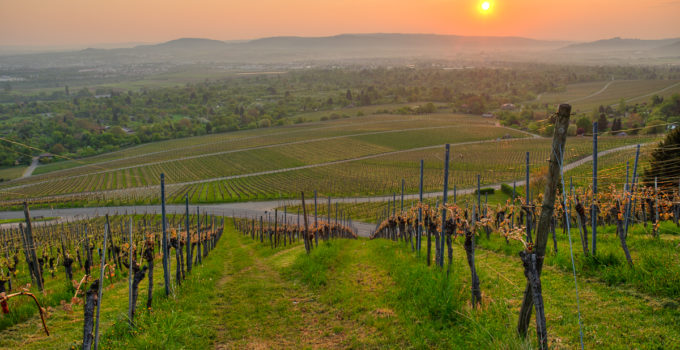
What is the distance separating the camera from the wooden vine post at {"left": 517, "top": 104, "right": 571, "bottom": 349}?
211 inches

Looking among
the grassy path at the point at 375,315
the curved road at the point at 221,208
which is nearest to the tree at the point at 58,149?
the curved road at the point at 221,208

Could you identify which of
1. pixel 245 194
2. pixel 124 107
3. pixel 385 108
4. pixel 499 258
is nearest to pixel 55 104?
pixel 124 107

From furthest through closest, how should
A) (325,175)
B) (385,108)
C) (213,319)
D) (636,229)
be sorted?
(385,108), (325,175), (636,229), (213,319)

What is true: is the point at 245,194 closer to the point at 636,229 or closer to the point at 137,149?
the point at 636,229

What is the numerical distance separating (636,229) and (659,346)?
9649 millimetres

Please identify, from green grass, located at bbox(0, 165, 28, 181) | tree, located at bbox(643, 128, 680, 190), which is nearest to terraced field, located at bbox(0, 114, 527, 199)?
green grass, located at bbox(0, 165, 28, 181)

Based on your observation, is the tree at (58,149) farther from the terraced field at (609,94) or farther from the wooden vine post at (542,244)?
the terraced field at (609,94)

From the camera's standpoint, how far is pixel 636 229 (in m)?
13.3

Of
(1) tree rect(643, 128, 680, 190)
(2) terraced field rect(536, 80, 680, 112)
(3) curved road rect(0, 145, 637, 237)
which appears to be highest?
(2) terraced field rect(536, 80, 680, 112)

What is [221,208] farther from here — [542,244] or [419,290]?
[542,244]

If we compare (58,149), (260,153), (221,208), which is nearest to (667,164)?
(221,208)

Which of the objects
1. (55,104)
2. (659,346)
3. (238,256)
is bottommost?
(238,256)

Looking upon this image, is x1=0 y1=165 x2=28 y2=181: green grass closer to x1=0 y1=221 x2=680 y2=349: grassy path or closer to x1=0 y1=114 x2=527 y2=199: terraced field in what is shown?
x1=0 y1=114 x2=527 y2=199: terraced field

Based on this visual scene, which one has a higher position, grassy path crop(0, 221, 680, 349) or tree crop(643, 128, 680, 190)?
tree crop(643, 128, 680, 190)
